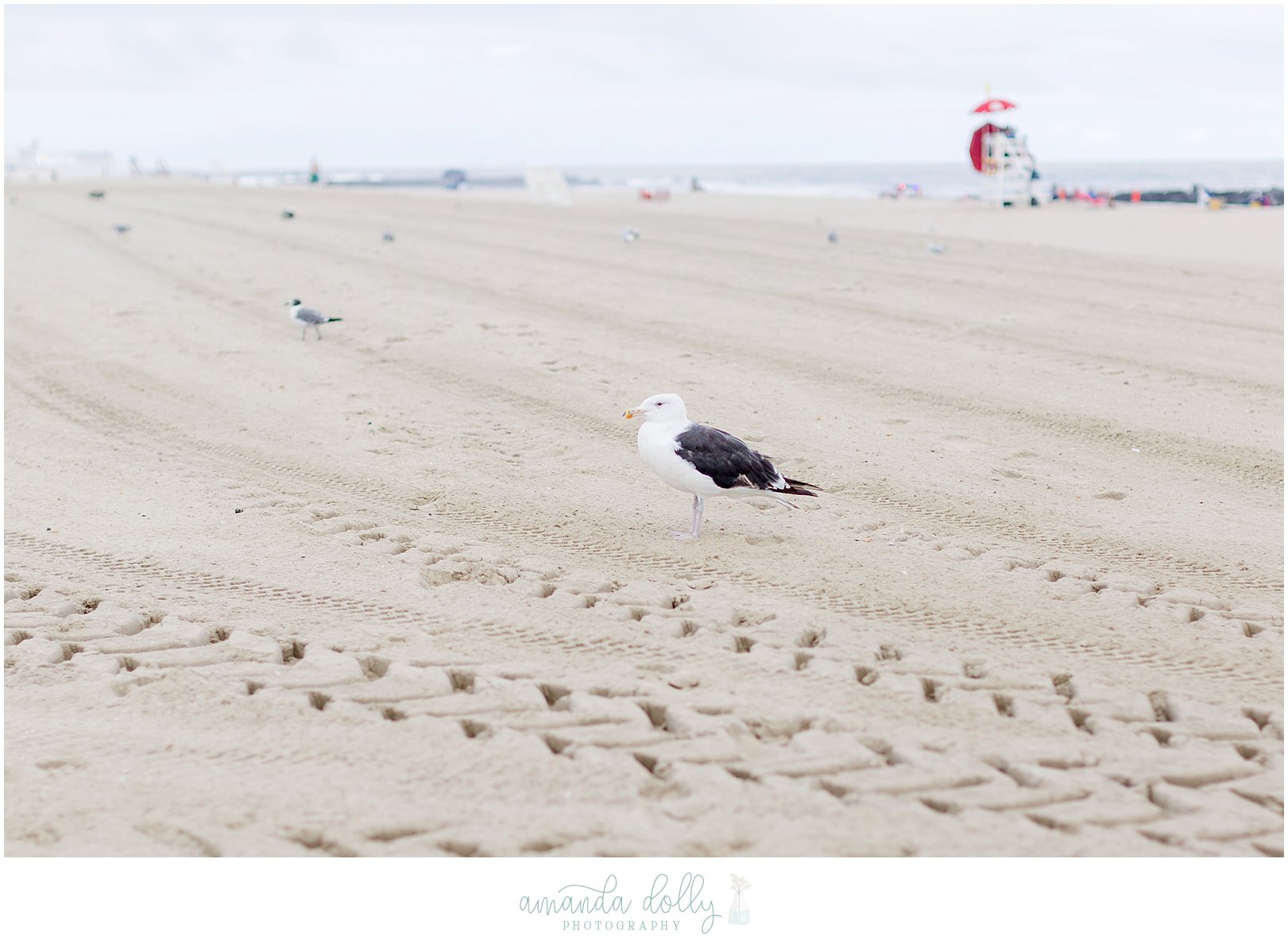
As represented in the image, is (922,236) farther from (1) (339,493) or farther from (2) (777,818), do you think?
(2) (777,818)

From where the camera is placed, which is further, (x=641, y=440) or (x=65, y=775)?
(x=641, y=440)

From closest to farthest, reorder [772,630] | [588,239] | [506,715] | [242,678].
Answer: [506,715] < [242,678] < [772,630] < [588,239]

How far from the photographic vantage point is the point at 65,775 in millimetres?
3402

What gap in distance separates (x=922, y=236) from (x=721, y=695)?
16928 mm

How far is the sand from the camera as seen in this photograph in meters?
3.25

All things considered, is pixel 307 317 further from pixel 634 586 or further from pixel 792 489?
pixel 634 586

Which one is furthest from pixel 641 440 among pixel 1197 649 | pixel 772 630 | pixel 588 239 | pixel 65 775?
pixel 588 239

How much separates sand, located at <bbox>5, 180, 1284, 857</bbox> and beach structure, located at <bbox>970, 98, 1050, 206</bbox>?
21025mm

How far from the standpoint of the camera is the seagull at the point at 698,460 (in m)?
5.18

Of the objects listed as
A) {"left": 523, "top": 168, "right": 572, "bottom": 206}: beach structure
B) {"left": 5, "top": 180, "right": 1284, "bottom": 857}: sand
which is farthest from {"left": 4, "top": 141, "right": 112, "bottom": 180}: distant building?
{"left": 5, "top": 180, "right": 1284, "bottom": 857}: sand

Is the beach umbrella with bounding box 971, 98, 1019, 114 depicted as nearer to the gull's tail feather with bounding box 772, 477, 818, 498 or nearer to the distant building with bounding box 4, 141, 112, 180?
the gull's tail feather with bounding box 772, 477, 818, 498

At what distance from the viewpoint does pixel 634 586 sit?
4863mm

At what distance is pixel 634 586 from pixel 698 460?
68 cm

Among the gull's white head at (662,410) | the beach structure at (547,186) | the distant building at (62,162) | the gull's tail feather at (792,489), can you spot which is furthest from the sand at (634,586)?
the distant building at (62,162)
